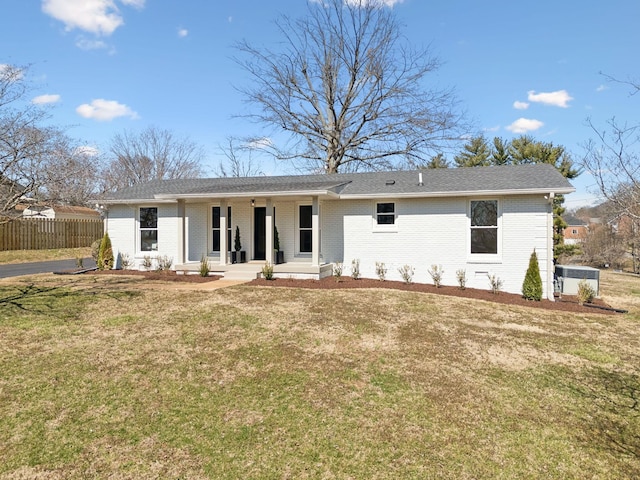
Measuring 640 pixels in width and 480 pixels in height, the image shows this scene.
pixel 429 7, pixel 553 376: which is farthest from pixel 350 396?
pixel 429 7

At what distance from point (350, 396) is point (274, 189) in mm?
9834

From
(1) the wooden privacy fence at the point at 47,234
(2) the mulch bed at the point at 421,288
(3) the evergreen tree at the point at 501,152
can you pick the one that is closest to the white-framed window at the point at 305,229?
(2) the mulch bed at the point at 421,288

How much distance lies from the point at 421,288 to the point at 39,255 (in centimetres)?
2316

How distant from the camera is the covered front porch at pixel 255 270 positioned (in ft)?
42.9

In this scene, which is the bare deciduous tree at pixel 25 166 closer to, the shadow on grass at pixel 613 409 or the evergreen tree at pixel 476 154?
the shadow on grass at pixel 613 409

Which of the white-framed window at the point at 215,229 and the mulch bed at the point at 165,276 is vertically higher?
the white-framed window at the point at 215,229

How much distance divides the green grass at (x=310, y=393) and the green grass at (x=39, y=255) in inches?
618

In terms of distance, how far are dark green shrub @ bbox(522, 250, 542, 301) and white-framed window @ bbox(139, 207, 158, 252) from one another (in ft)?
46.2

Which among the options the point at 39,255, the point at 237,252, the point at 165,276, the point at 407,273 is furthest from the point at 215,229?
the point at 39,255

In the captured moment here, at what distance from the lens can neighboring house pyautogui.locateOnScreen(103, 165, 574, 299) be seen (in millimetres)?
12094

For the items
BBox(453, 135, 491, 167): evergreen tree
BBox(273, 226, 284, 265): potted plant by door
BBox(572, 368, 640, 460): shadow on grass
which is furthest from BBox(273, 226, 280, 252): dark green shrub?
BBox(453, 135, 491, 167): evergreen tree

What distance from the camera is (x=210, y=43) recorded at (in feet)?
58.5

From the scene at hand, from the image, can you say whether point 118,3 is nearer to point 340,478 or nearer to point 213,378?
point 213,378

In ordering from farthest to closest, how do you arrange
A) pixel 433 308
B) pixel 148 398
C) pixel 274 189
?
pixel 274 189
pixel 433 308
pixel 148 398
